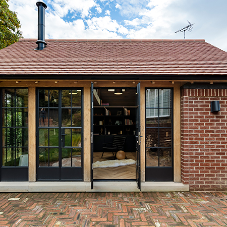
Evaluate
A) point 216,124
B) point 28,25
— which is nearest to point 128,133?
point 216,124

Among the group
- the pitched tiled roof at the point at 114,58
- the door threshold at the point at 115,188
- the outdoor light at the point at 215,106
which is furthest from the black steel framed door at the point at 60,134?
the outdoor light at the point at 215,106

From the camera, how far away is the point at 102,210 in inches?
113

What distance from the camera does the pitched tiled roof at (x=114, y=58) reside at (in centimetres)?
379

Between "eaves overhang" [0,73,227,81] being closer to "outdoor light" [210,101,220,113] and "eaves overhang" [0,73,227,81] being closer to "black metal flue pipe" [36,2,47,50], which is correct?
"outdoor light" [210,101,220,113]

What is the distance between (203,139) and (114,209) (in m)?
2.60

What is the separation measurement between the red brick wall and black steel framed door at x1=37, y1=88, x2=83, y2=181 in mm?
2601

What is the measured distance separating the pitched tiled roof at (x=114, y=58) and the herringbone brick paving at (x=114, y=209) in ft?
9.22

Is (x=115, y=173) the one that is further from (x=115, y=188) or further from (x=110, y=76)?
(x=110, y=76)

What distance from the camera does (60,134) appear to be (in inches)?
151

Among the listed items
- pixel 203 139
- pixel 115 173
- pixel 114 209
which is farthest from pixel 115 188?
pixel 203 139

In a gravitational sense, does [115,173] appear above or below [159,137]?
below

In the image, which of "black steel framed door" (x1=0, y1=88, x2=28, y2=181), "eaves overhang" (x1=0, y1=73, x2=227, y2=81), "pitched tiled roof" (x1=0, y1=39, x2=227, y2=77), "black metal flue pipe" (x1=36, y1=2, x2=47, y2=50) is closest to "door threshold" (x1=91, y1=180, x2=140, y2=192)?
"black steel framed door" (x1=0, y1=88, x2=28, y2=181)

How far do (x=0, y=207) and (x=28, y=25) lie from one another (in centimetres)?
1141

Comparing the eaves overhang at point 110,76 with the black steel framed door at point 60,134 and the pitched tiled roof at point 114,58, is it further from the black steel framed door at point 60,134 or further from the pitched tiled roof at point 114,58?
the black steel framed door at point 60,134
